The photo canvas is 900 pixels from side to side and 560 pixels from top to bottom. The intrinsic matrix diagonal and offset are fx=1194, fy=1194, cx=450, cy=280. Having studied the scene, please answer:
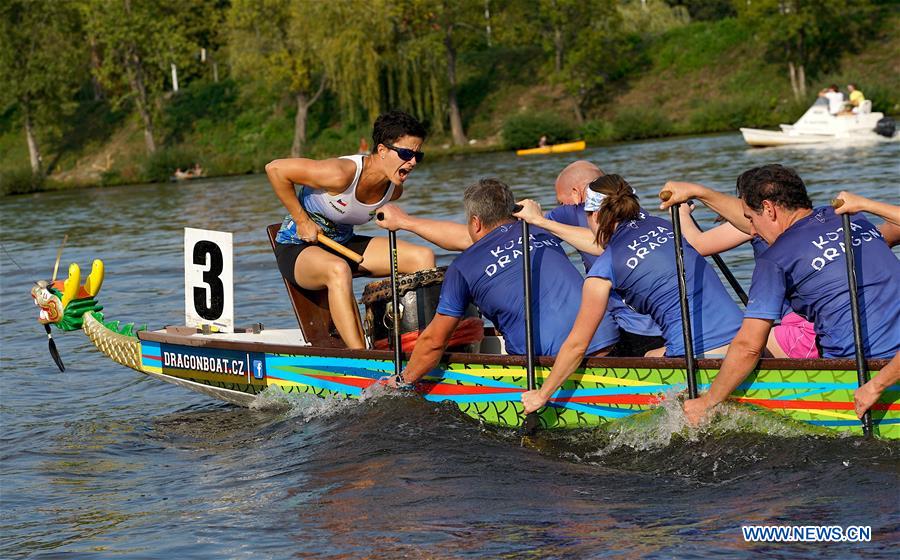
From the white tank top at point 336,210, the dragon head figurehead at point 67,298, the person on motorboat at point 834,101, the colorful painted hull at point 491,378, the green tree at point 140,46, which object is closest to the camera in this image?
the colorful painted hull at point 491,378

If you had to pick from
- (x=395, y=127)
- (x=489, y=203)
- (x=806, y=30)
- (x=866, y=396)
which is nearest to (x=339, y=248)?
(x=395, y=127)

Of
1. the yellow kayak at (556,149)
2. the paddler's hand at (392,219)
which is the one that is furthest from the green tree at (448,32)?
the paddler's hand at (392,219)

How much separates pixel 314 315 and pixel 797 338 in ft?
11.4

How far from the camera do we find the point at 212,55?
5606 cm

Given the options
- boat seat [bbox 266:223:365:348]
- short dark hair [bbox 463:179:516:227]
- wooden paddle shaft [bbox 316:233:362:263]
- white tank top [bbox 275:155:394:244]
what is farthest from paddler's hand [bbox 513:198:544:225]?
boat seat [bbox 266:223:365:348]

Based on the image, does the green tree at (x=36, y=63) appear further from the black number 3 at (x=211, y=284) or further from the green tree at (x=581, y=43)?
the black number 3 at (x=211, y=284)

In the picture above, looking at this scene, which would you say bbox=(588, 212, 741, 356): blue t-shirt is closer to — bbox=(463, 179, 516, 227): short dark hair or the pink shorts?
the pink shorts

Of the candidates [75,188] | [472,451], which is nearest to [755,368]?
[472,451]

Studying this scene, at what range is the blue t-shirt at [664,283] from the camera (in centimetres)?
643

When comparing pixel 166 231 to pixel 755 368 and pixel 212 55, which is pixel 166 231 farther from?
pixel 212 55

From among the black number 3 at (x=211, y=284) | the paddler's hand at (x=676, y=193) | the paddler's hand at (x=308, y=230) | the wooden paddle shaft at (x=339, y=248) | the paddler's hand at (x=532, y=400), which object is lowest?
the paddler's hand at (x=532, y=400)

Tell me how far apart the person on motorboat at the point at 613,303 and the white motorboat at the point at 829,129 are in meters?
23.5

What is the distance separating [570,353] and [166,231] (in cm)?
1826

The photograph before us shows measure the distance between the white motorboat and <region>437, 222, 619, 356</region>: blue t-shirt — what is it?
79.3 ft
